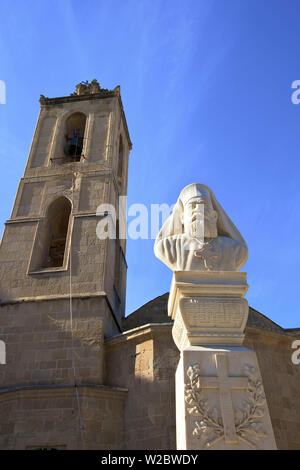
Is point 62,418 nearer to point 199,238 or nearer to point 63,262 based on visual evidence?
point 63,262

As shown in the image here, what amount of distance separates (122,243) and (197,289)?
12081 millimetres

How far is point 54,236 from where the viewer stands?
1387cm

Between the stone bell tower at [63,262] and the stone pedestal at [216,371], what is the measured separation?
20.8ft

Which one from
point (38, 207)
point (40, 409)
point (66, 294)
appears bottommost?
point (40, 409)

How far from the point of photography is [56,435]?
854 cm

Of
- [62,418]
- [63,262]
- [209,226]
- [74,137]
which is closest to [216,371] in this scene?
[209,226]

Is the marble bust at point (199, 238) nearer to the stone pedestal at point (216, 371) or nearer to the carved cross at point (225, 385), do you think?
the stone pedestal at point (216, 371)

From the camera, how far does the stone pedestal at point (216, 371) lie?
2.98 meters

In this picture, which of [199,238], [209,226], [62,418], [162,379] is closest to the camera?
[199,238]

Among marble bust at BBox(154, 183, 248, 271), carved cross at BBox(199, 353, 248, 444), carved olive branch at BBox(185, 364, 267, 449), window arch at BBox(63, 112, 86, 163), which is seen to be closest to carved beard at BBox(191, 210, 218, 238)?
marble bust at BBox(154, 183, 248, 271)

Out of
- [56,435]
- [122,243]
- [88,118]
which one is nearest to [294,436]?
[56,435]

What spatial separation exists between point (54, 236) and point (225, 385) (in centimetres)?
1146

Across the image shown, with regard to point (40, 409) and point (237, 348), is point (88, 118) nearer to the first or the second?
point (40, 409)

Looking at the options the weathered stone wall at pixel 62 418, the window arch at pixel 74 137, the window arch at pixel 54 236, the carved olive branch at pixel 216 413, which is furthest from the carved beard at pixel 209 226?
the window arch at pixel 74 137
